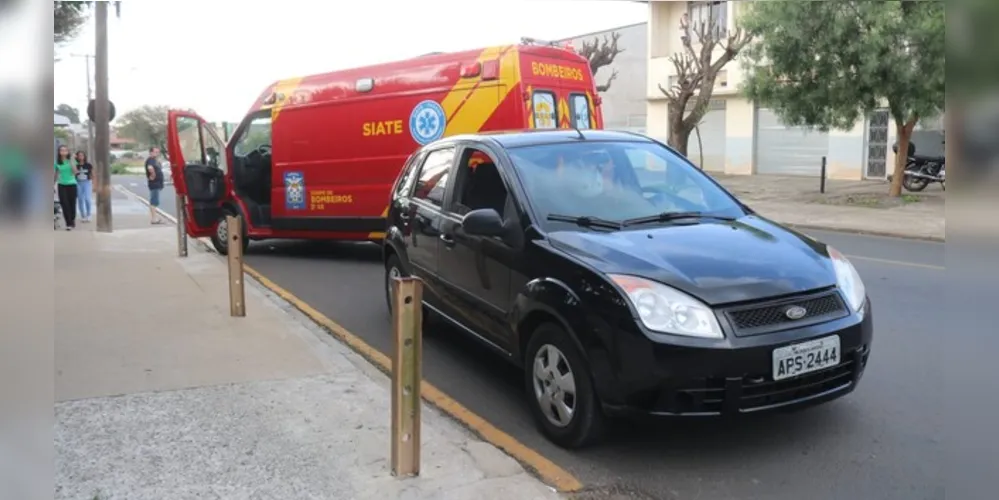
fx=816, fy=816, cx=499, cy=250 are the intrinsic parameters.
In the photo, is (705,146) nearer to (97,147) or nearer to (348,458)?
(97,147)

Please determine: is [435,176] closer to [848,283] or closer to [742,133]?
[848,283]

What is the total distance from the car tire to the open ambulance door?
28.4ft

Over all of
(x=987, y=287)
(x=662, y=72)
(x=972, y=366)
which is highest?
(x=662, y=72)

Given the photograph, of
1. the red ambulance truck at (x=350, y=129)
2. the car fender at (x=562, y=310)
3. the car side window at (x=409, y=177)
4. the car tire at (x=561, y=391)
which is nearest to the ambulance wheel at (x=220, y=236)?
the red ambulance truck at (x=350, y=129)

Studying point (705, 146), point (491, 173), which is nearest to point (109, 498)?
point (491, 173)

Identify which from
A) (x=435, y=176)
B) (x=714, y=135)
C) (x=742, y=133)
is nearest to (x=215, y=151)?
(x=435, y=176)

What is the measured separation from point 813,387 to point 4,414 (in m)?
3.56

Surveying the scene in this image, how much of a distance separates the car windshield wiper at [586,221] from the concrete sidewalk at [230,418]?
1330 millimetres

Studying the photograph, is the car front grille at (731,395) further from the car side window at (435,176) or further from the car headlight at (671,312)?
the car side window at (435,176)

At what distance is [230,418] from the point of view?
459 cm

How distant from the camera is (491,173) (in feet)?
17.7

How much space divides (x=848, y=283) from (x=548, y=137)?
7.03 ft

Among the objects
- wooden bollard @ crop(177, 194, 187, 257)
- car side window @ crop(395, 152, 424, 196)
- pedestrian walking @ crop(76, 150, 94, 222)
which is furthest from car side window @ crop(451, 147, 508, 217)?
pedestrian walking @ crop(76, 150, 94, 222)

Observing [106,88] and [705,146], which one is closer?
[106,88]
